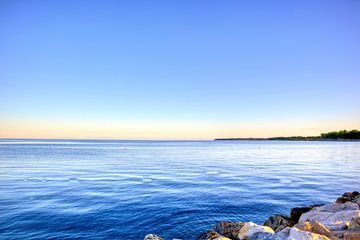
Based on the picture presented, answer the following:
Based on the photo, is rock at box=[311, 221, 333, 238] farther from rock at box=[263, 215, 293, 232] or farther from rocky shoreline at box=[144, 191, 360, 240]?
rock at box=[263, 215, 293, 232]

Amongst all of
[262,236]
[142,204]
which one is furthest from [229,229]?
[142,204]

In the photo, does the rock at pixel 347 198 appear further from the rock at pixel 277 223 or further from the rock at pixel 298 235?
the rock at pixel 298 235

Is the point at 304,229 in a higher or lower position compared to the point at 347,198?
higher

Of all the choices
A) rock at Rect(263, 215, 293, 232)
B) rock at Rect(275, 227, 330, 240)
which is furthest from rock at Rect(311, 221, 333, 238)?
rock at Rect(263, 215, 293, 232)

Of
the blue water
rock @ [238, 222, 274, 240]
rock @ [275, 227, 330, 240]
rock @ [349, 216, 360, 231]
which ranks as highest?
rock @ [275, 227, 330, 240]

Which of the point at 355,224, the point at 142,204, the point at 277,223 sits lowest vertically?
the point at 142,204

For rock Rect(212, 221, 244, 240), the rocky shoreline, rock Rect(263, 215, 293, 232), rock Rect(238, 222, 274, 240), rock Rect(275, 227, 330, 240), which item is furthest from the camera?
rock Rect(263, 215, 293, 232)

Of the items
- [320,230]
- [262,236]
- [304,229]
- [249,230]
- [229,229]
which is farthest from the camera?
[229,229]

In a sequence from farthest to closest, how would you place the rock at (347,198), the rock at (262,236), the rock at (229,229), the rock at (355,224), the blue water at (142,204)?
the rock at (347,198) < the blue water at (142,204) < the rock at (229,229) < the rock at (355,224) < the rock at (262,236)

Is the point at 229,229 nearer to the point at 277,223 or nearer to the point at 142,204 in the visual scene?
the point at 277,223

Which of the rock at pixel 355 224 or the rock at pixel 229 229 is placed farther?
the rock at pixel 229 229

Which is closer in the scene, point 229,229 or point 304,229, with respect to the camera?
point 304,229

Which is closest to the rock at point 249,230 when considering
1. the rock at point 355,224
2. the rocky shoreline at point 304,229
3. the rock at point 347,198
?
the rocky shoreline at point 304,229

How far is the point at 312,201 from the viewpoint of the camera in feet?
54.3
